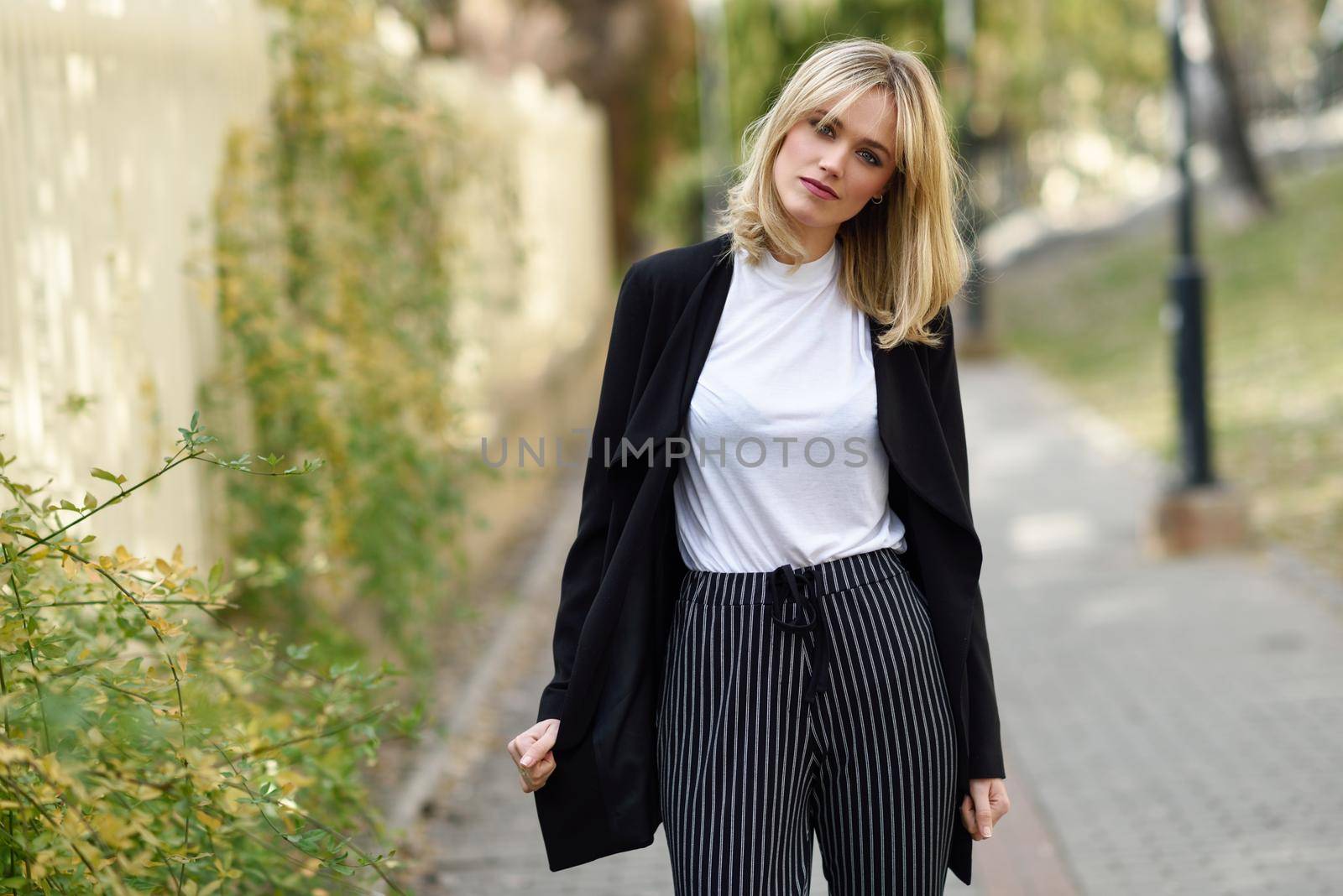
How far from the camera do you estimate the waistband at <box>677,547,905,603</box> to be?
246 cm

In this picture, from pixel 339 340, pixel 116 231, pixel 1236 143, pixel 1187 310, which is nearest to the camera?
pixel 116 231

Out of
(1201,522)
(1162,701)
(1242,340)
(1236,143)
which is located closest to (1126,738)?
(1162,701)

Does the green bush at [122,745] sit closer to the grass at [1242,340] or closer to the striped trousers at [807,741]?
the striped trousers at [807,741]

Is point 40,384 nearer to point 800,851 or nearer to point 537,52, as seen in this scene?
point 800,851

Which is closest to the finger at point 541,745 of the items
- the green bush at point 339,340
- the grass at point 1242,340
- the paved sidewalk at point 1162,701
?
the green bush at point 339,340

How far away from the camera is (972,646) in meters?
2.58

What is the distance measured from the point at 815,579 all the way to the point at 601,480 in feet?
1.34

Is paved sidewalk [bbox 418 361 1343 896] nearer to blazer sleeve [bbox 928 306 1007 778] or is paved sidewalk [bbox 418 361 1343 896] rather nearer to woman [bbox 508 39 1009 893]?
blazer sleeve [bbox 928 306 1007 778]

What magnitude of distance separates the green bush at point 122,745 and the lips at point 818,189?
3.12 feet

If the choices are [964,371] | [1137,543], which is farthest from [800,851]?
[964,371]

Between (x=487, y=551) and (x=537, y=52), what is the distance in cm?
1595

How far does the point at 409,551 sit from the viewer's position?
532 cm

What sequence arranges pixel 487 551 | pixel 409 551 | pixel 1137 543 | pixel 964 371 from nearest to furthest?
pixel 409 551 → pixel 1137 543 → pixel 487 551 → pixel 964 371

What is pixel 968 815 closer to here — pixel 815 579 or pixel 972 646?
pixel 972 646
